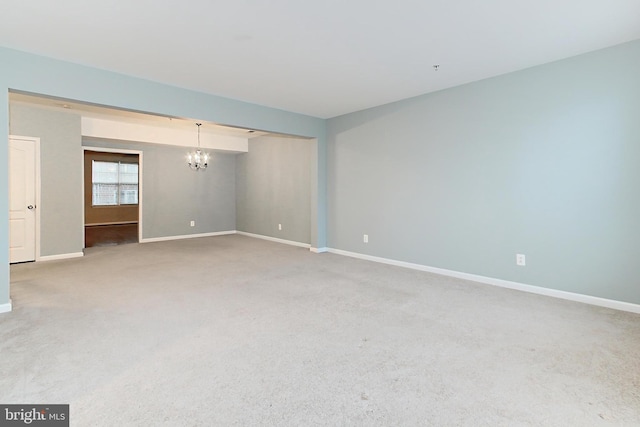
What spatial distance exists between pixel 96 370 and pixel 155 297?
1.51 metres

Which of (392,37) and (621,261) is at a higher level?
(392,37)

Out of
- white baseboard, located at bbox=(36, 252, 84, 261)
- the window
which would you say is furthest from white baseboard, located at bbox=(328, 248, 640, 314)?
the window

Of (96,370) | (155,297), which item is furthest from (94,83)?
(96,370)

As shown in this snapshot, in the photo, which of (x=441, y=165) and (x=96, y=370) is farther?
(x=441, y=165)

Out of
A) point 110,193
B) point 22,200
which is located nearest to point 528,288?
point 22,200

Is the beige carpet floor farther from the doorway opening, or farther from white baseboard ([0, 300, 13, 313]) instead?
the doorway opening

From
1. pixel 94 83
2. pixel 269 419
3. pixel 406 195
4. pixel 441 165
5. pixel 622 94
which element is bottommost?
pixel 269 419

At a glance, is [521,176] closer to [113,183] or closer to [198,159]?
[198,159]

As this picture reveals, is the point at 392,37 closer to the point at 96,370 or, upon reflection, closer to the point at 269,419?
the point at 269,419

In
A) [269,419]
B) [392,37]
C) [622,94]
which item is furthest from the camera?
[622,94]

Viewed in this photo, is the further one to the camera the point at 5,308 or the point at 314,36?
the point at 5,308

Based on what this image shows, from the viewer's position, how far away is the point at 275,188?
770 cm

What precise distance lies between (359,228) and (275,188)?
109 inches

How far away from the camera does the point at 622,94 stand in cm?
319
